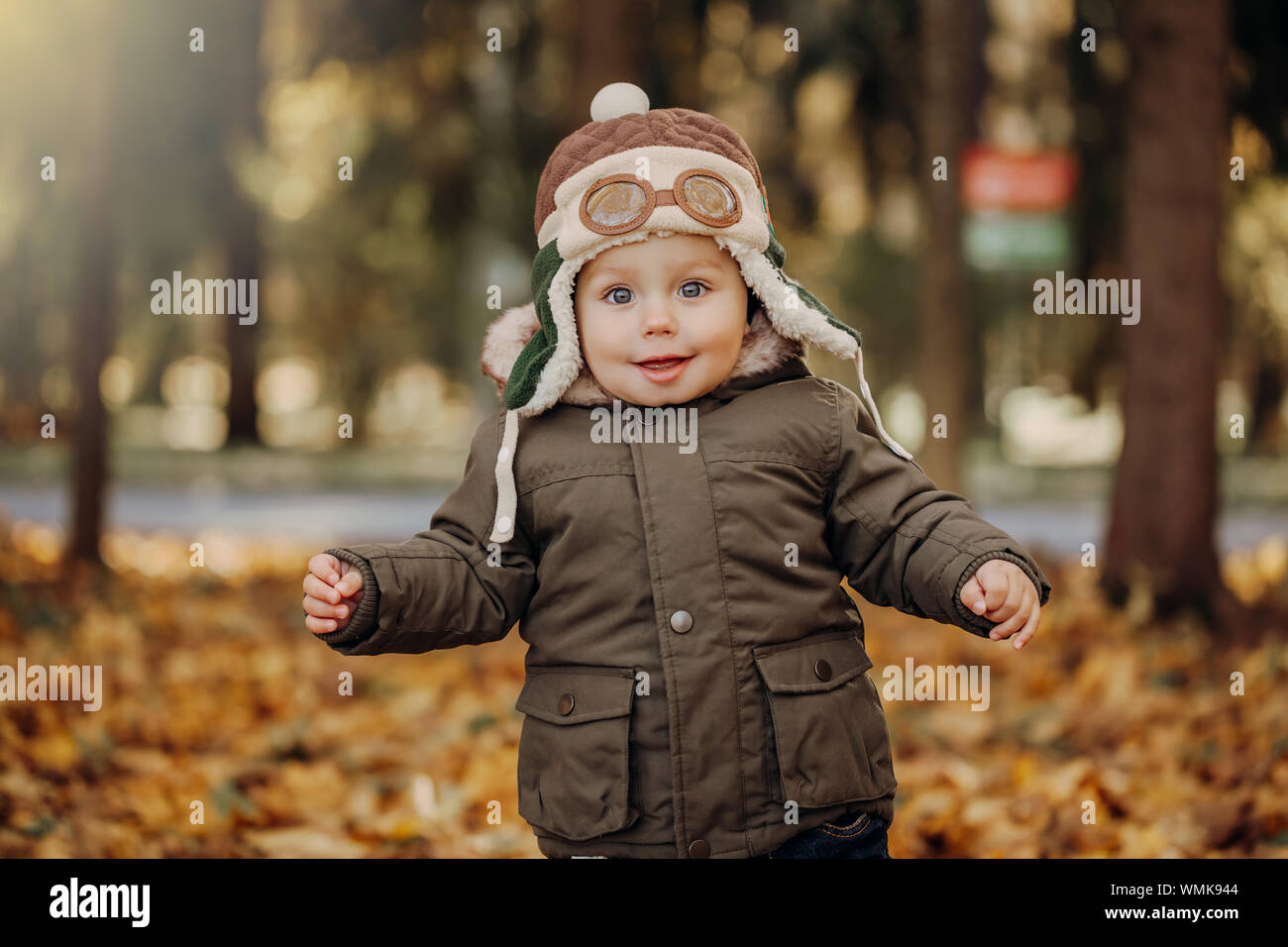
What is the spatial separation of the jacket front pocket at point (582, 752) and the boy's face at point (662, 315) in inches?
21.5


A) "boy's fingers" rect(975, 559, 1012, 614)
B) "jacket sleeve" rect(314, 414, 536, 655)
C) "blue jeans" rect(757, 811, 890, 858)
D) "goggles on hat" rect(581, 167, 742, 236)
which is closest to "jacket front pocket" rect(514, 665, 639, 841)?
"jacket sleeve" rect(314, 414, 536, 655)

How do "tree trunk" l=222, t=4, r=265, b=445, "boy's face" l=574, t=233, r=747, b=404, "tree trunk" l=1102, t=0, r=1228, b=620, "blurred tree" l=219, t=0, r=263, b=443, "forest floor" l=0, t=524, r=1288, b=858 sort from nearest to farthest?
1. "boy's face" l=574, t=233, r=747, b=404
2. "forest floor" l=0, t=524, r=1288, b=858
3. "tree trunk" l=1102, t=0, r=1228, b=620
4. "blurred tree" l=219, t=0, r=263, b=443
5. "tree trunk" l=222, t=4, r=265, b=445

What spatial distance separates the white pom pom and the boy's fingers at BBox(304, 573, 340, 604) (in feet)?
3.52

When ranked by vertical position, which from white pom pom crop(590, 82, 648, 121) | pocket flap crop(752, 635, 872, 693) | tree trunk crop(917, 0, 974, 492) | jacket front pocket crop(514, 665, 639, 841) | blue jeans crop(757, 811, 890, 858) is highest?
tree trunk crop(917, 0, 974, 492)

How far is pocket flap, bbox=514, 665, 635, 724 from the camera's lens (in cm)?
228

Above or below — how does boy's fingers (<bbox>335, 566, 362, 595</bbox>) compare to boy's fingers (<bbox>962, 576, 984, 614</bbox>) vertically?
above

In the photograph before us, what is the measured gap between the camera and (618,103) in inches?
99.5

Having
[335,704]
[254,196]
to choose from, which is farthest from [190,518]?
[335,704]

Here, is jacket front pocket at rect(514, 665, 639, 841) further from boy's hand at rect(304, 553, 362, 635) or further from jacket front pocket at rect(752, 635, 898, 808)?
boy's hand at rect(304, 553, 362, 635)

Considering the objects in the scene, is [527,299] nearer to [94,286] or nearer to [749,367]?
[94,286]

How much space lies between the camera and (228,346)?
58.4 ft

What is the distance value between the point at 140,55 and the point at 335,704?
22.4 ft

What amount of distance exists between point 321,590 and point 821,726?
94cm

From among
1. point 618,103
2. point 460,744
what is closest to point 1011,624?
point 618,103
